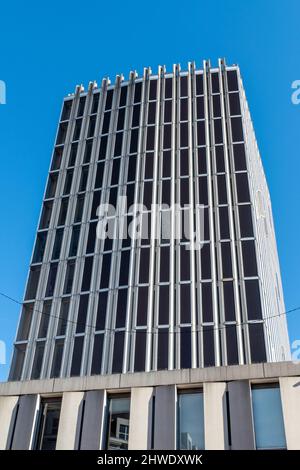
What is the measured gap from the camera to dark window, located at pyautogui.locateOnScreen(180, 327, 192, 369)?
42.7 meters

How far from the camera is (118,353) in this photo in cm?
4431

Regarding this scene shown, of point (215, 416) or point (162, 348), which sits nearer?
point (215, 416)

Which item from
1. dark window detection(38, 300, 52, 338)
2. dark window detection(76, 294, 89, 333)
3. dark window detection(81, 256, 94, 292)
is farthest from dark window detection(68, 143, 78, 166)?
dark window detection(76, 294, 89, 333)

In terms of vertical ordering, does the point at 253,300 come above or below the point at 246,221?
below

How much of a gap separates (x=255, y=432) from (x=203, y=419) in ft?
6.06

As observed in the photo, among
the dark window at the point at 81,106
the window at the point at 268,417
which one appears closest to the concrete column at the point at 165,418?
the window at the point at 268,417

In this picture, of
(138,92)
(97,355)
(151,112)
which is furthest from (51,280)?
(138,92)

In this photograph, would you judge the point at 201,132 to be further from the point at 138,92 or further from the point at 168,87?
the point at 138,92

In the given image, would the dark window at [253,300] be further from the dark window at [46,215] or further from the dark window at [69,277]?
the dark window at [46,215]

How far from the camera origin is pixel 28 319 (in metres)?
50.3

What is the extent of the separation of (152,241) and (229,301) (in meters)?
10.5

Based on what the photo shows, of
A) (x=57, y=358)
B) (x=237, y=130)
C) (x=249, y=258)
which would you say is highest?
(x=237, y=130)

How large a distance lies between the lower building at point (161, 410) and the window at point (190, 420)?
0.03 m
